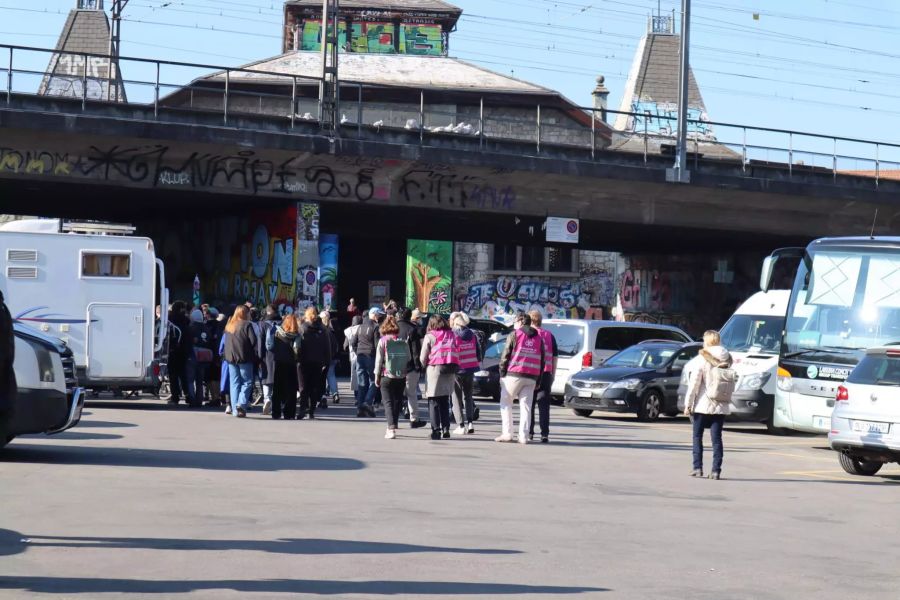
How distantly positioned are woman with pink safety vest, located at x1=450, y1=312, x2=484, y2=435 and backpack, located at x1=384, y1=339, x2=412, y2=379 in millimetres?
766

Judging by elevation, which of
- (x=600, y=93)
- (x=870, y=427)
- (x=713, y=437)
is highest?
(x=600, y=93)

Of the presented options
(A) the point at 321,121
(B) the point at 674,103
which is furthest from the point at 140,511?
(B) the point at 674,103

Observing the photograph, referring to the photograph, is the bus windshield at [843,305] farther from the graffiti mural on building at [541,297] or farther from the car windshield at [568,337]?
the graffiti mural on building at [541,297]

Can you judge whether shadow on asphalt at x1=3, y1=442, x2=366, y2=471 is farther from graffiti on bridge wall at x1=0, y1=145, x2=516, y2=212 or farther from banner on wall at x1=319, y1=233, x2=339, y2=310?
banner on wall at x1=319, y1=233, x2=339, y2=310

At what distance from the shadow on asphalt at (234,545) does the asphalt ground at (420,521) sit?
0.02 meters

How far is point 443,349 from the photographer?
18891 mm

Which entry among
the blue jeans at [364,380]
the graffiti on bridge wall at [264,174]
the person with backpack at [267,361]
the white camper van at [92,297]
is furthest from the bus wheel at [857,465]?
the graffiti on bridge wall at [264,174]

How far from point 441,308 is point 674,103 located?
99.3ft

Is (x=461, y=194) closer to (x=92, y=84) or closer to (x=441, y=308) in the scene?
(x=92, y=84)

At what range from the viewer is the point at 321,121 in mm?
32094

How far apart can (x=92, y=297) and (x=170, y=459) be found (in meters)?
8.97

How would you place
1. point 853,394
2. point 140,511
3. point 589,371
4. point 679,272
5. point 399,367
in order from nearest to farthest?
point 140,511, point 853,394, point 399,367, point 589,371, point 679,272

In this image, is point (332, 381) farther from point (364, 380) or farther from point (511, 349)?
point (511, 349)

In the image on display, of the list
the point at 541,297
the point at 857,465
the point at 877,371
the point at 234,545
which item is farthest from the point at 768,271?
the point at 541,297
